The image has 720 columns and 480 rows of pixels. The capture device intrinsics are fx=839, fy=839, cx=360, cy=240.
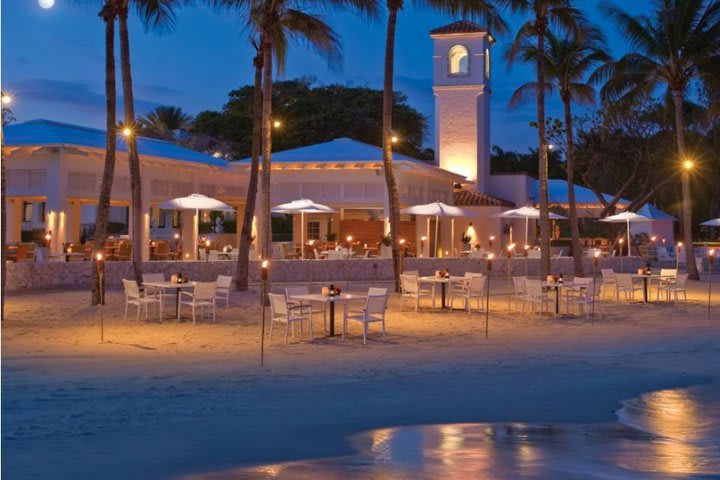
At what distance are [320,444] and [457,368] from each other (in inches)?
162

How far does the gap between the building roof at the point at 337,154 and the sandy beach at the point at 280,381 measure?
51.5 ft

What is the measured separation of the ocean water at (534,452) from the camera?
22.8 ft

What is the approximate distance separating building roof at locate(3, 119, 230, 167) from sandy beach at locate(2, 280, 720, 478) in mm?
10175

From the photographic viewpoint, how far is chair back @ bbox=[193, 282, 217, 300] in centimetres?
1573

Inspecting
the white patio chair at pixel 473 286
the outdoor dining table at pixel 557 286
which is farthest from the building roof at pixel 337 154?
the outdoor dining table at pixel 557 286

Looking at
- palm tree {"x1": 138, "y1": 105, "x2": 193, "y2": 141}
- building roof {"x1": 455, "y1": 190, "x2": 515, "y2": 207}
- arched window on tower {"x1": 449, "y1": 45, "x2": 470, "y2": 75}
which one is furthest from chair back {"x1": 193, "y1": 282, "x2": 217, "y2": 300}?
palm tree {"x1": 138, "y1": 105, "x2": 193, "y2": 141}

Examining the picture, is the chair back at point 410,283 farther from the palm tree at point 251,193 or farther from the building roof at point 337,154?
the building roof at point 337,154

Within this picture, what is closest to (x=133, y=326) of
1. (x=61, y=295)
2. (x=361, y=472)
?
(x=61, y=295)

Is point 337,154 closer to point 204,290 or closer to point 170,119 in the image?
point 204,290

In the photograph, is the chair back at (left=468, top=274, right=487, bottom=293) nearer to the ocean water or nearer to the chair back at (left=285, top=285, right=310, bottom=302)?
the chair back at (left=285, top=285, right=310, bottom=302)

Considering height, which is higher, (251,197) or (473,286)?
(251,197)

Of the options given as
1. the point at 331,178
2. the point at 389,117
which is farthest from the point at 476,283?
the point at 331,178

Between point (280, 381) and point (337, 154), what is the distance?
23027mm

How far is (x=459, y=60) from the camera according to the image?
141 feet
